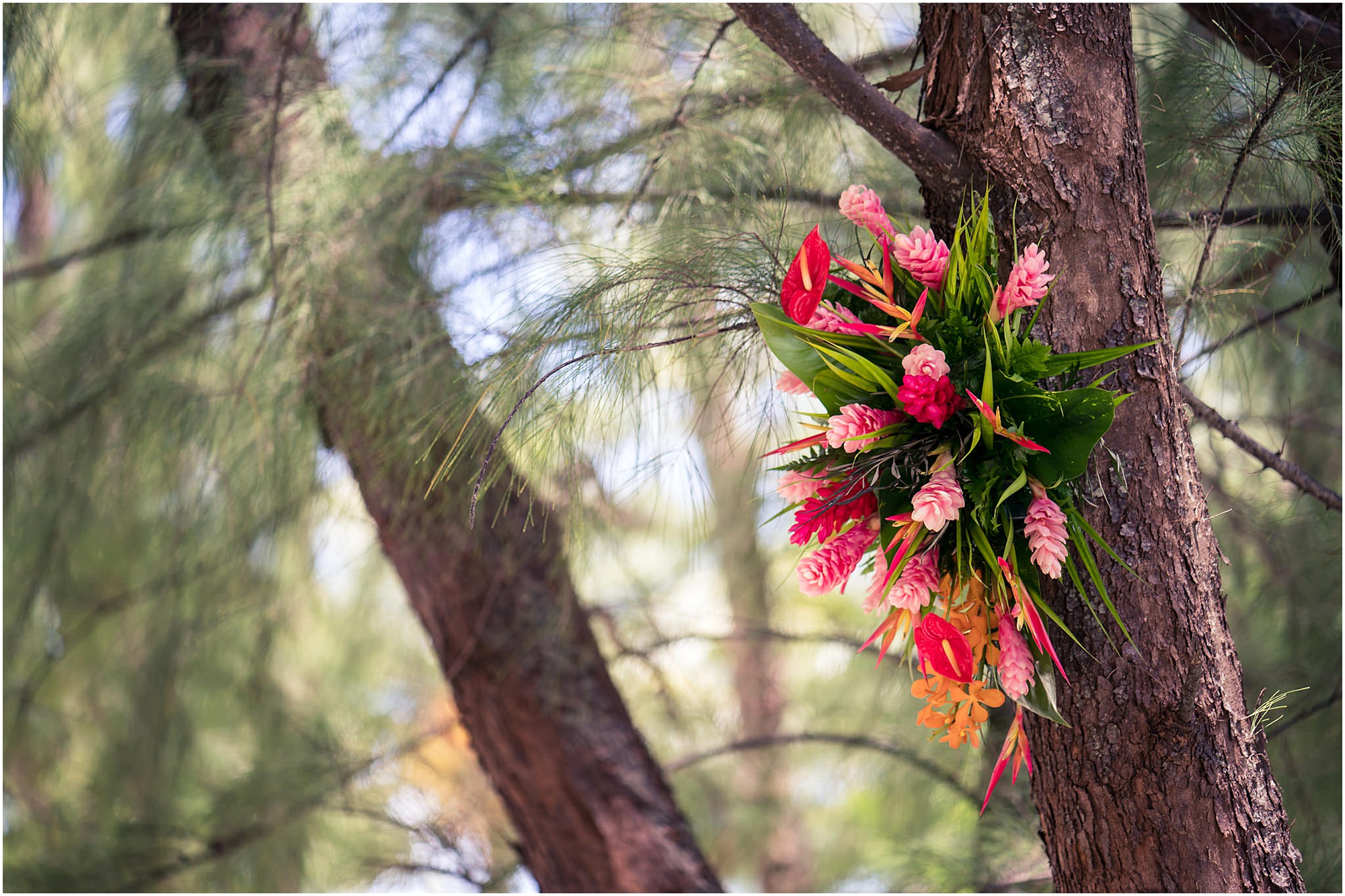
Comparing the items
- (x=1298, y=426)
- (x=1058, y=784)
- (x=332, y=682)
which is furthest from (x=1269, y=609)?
(x=332, y=682)

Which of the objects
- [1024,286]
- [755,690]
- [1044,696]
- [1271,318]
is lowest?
[1044,696]

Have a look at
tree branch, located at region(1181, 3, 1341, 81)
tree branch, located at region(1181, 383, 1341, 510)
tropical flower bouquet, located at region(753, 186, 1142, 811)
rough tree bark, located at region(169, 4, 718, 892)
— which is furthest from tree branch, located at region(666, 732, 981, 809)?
tree branch, located at region(1181, 3, 1341, 81)

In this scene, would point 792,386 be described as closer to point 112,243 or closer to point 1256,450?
point 1256,450

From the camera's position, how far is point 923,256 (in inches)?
25.3

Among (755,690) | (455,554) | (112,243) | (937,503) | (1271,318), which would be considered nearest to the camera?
(937,503)

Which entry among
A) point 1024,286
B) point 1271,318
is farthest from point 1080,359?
point 1271,318

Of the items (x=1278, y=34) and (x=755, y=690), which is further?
(x=755, y=690)

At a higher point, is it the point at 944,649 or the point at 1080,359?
the point at 1080,359

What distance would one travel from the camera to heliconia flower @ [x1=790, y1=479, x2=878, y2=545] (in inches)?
27.1

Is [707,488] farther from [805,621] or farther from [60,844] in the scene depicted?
[805,621]

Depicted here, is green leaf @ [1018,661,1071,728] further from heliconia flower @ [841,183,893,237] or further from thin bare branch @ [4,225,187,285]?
thin bare branch @ [4,225,187,285]

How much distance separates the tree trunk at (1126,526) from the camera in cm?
67

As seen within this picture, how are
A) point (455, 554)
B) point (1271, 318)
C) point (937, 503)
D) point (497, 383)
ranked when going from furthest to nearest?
point (455, 554) < point (1271, 318) < point (497, 383) < point (937, 503)

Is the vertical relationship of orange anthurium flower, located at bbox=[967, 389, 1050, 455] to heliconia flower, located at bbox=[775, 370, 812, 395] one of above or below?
below
